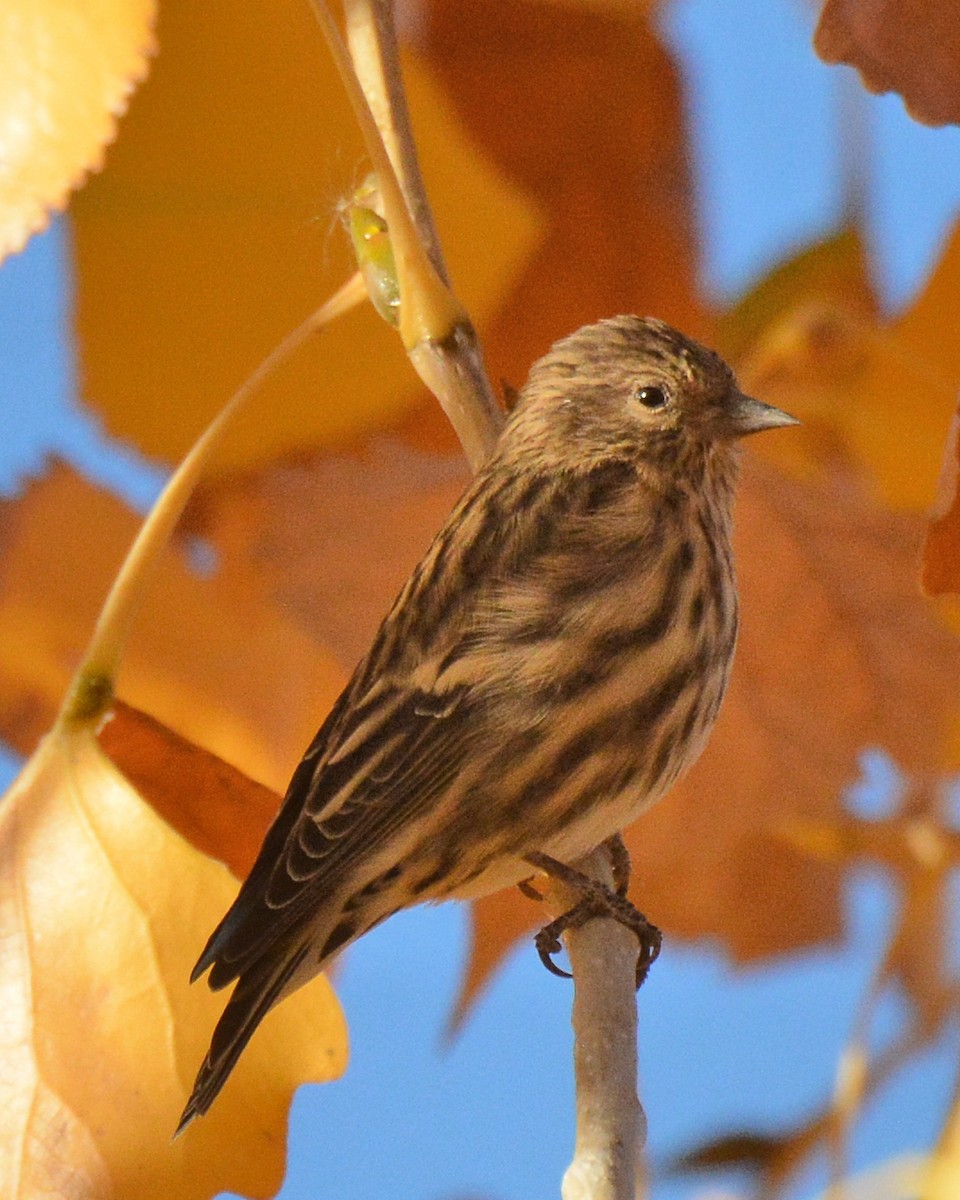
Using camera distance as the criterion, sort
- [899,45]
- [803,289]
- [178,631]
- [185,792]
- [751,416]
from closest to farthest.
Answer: [899,45] → [185,792] → [751,416] → [178,631] → [803,289]

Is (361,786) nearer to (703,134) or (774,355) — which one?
(774,355)

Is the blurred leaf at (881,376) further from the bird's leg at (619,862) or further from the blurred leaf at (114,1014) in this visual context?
the blurred leaf at (114,1014)

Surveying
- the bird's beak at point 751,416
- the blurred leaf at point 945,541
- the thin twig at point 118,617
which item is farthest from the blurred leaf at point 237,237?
the blurred leaf at point 945,541

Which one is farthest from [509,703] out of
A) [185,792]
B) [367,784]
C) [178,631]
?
[178,631]

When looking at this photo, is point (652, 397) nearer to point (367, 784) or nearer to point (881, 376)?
point (881, 376)

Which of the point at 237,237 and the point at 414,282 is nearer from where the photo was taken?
the point at 414,282

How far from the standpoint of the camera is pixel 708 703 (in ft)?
3.55

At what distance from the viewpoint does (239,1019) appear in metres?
0.89

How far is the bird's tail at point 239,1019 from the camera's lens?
2.77 feet

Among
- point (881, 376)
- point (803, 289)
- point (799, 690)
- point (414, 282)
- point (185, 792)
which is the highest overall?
point (803, 289)

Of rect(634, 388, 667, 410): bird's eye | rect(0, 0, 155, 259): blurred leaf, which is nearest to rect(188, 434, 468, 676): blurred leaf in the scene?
rect(634, 388, 667, 410): bird's eye

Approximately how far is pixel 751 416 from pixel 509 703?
0.27 metres

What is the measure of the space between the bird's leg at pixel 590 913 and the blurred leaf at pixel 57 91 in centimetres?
49

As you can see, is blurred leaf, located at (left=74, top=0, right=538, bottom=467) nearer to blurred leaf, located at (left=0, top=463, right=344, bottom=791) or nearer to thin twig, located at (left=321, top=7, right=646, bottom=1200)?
blurred leaf, located at (left=0, top=463, right=344, bottom=791)
